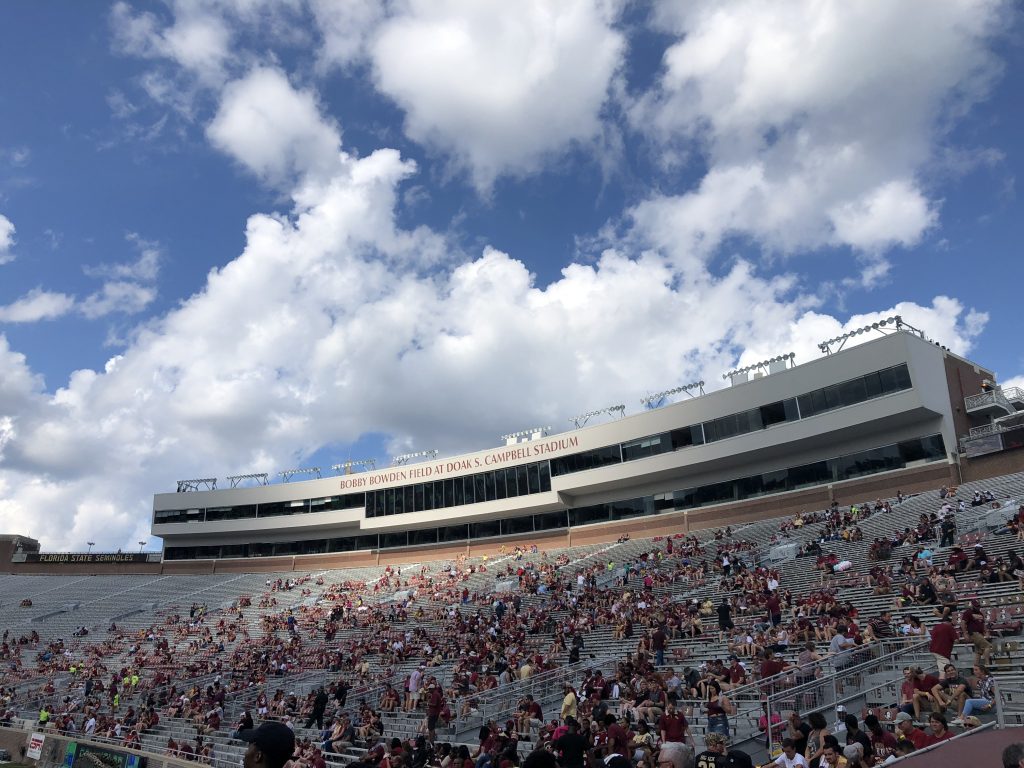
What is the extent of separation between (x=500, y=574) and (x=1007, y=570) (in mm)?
26858

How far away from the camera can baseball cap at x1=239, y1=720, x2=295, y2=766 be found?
3.54 m

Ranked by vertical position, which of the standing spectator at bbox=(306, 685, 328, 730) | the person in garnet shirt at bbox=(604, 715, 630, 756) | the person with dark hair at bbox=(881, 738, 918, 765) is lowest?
the standing spectator at bbox=(306, 685, 328, 730)

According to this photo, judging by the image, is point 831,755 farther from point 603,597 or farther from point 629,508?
point 629,508

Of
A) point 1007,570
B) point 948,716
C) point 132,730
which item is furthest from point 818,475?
point 132,730

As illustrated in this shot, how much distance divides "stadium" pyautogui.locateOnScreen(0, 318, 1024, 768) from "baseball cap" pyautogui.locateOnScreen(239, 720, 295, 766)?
2.17 metres

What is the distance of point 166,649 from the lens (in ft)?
126

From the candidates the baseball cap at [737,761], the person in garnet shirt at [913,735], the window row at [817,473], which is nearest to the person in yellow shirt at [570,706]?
the person in garnet shirt at [913,735]

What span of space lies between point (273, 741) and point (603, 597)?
27.3 m

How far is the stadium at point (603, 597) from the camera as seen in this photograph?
13.8 m

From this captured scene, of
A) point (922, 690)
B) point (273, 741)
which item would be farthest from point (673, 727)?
point (273, 741)

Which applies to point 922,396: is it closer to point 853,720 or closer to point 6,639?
point 853,720

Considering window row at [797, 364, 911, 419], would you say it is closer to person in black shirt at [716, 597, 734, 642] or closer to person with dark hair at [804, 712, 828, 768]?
person in black shirt at [716, 597, 734, 642]

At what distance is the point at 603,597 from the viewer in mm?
29656

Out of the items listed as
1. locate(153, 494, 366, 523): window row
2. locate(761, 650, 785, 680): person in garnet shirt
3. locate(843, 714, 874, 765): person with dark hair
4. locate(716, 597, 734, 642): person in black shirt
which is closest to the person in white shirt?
locate(843, 714, 874, 765): person with dark hair
